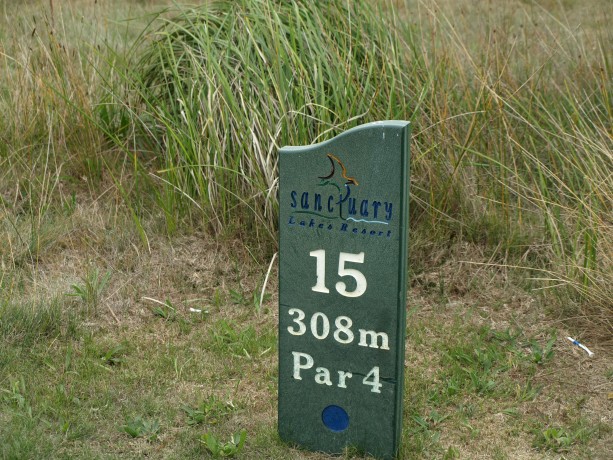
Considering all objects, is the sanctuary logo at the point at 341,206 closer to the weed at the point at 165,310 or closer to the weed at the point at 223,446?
the weed at the point at 223,446

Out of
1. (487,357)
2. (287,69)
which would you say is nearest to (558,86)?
(287,69)

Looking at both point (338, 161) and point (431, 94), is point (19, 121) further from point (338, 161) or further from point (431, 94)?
point (338, 161)

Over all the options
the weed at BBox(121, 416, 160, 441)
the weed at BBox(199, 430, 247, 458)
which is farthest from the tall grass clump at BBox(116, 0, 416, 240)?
the weed at BBox(199, 430, 247, 458)

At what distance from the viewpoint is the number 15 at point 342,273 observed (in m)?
3.36

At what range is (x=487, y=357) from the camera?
4277mm

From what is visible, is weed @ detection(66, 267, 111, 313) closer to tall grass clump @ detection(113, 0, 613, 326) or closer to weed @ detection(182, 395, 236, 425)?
tall grass clump @ detection(113, 0, 613, 326)

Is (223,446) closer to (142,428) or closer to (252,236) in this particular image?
(142,428)

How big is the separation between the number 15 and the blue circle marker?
46cm

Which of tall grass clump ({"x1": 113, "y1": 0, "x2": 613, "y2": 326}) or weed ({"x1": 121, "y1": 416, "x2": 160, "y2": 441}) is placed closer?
weed ({"x1": 121, "y1": 416, "x2": 160, "y2": 441})

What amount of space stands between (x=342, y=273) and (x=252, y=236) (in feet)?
5.94

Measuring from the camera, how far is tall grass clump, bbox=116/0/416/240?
5148mm

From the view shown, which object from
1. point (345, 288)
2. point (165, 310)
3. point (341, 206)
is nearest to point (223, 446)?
point (345, 288)

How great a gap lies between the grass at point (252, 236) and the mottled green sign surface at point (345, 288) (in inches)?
10.1

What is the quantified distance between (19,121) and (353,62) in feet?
7.02
